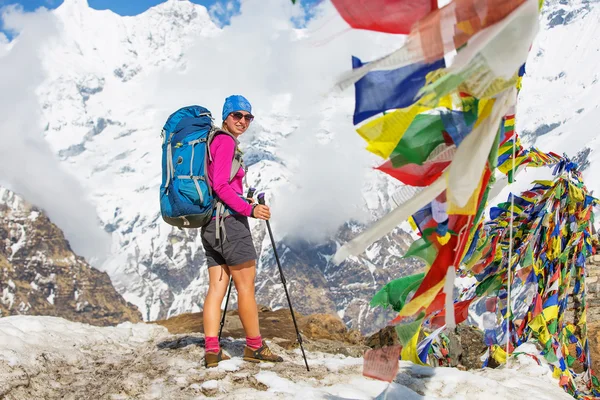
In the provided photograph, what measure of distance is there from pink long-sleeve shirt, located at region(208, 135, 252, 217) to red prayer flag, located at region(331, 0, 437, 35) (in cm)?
220

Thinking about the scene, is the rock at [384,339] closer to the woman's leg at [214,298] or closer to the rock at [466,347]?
the rock at [466,347]

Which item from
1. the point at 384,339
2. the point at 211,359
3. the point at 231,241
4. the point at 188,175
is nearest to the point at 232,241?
the point at 231,241

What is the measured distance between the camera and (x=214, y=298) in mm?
5289

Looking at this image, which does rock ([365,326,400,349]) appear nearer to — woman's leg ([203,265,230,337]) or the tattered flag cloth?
woman's leg ([203,265,230,337])

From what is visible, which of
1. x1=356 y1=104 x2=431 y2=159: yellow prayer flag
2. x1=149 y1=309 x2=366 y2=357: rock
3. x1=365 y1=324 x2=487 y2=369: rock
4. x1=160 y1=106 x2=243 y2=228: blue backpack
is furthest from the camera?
x1=149 y1=309 x2=366 y2=357: rock

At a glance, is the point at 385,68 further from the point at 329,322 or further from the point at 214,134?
the point at 329,322

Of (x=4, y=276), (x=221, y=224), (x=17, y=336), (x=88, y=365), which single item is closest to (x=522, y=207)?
(x=221, y=224)

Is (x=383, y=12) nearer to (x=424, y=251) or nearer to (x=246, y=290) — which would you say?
(x=424, y=251)

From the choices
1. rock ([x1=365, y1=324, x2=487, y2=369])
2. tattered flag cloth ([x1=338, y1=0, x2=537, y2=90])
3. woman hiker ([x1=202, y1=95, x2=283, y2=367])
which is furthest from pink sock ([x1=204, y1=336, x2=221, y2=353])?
tattered flag cloth ([x1=338, y1=0, x2=537, y2=90])

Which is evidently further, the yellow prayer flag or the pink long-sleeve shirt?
the pink long-sleeve shirt

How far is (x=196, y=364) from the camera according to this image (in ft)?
17.5

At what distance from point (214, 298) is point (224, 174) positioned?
3.58 ft

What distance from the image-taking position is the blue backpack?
4934mm

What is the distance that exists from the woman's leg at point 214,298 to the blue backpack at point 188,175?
19.2 inches
